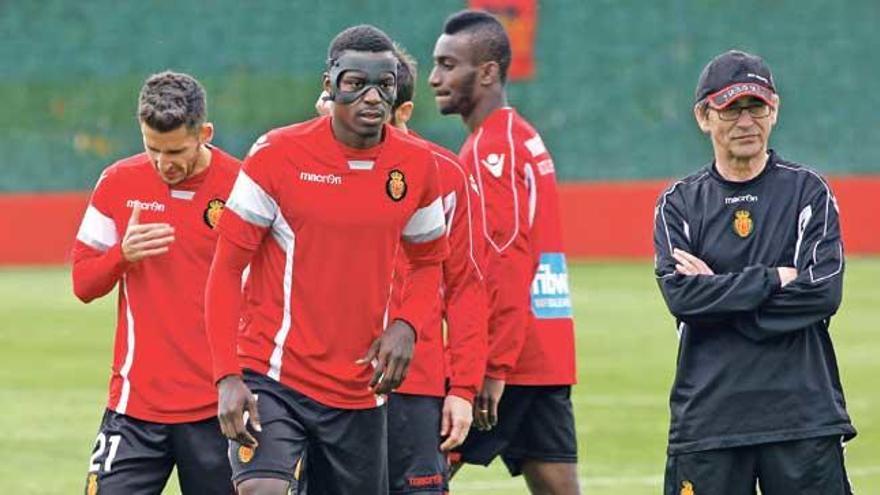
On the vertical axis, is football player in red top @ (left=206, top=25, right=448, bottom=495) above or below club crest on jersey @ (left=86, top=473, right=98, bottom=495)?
above

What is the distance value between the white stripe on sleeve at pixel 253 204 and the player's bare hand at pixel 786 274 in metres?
1.79

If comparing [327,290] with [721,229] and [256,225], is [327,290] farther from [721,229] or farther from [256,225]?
[721,229]

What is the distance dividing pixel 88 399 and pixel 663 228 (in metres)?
9.27

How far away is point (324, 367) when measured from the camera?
7.05m

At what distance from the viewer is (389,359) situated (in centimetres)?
705

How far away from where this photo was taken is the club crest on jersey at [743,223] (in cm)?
720

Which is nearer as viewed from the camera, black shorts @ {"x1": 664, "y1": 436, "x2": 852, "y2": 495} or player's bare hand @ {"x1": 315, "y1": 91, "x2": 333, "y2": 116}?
black shorts @ {"x1": 664, "y1": 436, "x2": 852, "y2": 495}

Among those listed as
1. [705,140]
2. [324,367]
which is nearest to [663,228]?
[324,367]

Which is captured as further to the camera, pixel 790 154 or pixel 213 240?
pixel 790 154

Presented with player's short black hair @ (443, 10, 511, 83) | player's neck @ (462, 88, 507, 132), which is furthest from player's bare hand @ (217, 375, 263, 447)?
player's short black hair @ (443, 10, 511, 83)

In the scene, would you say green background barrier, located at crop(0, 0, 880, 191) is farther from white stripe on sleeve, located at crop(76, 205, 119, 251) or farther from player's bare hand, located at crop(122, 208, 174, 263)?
player's bare hand, located at crop(122, 208, 174, 263)

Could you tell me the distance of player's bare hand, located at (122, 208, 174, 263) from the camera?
292 inches

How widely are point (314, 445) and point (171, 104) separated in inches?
57.3

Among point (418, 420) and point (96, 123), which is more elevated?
point (96, 123)
